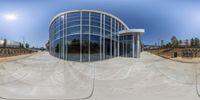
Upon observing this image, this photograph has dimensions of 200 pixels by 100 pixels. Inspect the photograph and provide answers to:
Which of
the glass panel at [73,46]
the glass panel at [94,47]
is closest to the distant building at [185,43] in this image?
the glass panel at [94,47]

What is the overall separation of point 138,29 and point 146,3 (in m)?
0.24

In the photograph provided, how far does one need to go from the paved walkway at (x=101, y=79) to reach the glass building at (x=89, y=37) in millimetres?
96

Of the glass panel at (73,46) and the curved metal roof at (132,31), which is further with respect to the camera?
the curved metal roof at (132,31)

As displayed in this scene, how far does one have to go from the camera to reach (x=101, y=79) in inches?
52.9

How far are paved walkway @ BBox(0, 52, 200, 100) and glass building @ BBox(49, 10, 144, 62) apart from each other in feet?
0.31

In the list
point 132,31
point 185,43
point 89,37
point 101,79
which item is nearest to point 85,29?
point 89,37

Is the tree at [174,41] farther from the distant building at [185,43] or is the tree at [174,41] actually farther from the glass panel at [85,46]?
the glass panel at [85,46]

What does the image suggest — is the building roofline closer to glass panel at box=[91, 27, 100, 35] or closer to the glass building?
the glass building

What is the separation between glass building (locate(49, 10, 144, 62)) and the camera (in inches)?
38.3

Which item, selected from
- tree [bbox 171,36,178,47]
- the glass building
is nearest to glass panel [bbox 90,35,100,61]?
the glass building

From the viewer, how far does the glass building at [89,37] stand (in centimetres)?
97

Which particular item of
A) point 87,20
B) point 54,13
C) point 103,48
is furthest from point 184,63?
point 54,13

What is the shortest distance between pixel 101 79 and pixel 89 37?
1.55 feet

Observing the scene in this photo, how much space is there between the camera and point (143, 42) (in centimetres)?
113
